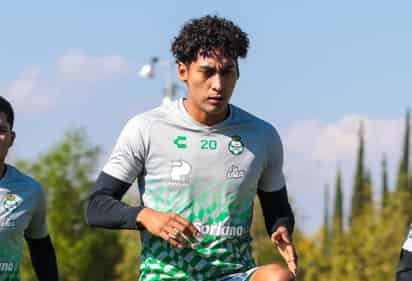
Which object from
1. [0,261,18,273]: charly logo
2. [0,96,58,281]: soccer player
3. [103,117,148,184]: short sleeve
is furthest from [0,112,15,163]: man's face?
[103,117,148,184]: short sleeve

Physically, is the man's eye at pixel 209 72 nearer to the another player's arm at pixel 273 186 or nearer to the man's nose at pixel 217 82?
the man's nose at pixel 217 82

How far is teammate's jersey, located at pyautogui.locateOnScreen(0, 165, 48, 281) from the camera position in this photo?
913 cm

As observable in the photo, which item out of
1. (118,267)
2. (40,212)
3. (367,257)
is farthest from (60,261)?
(40,212)

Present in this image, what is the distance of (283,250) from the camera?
7.82 m

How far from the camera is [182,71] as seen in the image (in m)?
8.27

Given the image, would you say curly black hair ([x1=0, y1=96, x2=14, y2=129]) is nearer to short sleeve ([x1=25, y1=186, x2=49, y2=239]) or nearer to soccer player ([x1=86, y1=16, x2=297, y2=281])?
short sleeve ([x1=25, y1=186, x2=49, y2=239])

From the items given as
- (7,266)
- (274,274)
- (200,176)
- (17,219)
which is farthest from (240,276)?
(17,219)

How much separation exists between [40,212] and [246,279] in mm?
2358

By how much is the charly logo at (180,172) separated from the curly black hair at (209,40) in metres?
0.62

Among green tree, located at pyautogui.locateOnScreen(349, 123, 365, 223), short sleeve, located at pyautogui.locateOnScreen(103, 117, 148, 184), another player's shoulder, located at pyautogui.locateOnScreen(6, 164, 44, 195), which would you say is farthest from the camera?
green tree, located at pyautogui.locateOnScreen(349, 123, 365, 223)

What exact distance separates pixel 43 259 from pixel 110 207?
6.20 feet

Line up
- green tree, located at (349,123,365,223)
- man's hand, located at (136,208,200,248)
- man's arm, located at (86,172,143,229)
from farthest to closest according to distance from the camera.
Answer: green tree, located at (349,123,365,223) → man's arm, located at (86,172,143,229) → man's hand, located at (136,208,200,248)

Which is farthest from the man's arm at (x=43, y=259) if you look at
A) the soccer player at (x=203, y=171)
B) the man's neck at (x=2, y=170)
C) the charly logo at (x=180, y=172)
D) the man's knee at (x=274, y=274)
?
the man's knee at (x=274, y=274)

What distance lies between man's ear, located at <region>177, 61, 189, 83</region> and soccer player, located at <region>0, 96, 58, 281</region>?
4.90 ft
